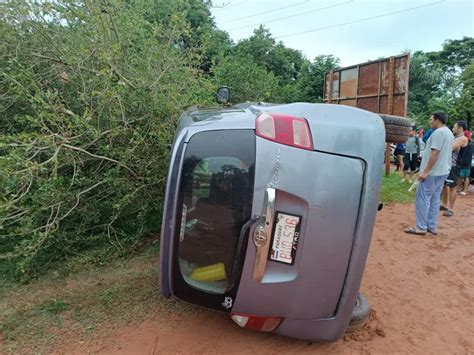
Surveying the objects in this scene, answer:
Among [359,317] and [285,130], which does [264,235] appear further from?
[359,317]

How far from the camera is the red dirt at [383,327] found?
7.20 ft

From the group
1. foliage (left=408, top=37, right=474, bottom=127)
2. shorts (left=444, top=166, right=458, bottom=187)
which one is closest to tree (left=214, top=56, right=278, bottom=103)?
shorts (left=444, top=166, right=458, bottom=187)

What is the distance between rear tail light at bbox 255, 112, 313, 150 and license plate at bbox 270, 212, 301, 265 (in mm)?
386

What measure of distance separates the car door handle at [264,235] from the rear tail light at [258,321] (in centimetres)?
29

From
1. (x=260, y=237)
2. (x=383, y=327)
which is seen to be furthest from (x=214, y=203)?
(x=383, y=327)

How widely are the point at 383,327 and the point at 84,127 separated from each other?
9.45ft

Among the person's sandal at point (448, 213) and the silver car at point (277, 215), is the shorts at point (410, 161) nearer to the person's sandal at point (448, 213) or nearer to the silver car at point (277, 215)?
the person's sandal at point (448, 213)

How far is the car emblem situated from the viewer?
1765mm

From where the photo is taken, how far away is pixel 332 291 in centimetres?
186

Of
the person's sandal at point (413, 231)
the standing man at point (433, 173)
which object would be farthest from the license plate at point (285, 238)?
the person's sandal at point (413, 231)

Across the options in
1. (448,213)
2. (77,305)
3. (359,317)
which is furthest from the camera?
(448,213)

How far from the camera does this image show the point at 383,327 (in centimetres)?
244

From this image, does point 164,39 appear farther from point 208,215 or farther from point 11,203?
point 208,215

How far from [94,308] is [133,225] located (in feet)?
3.82
